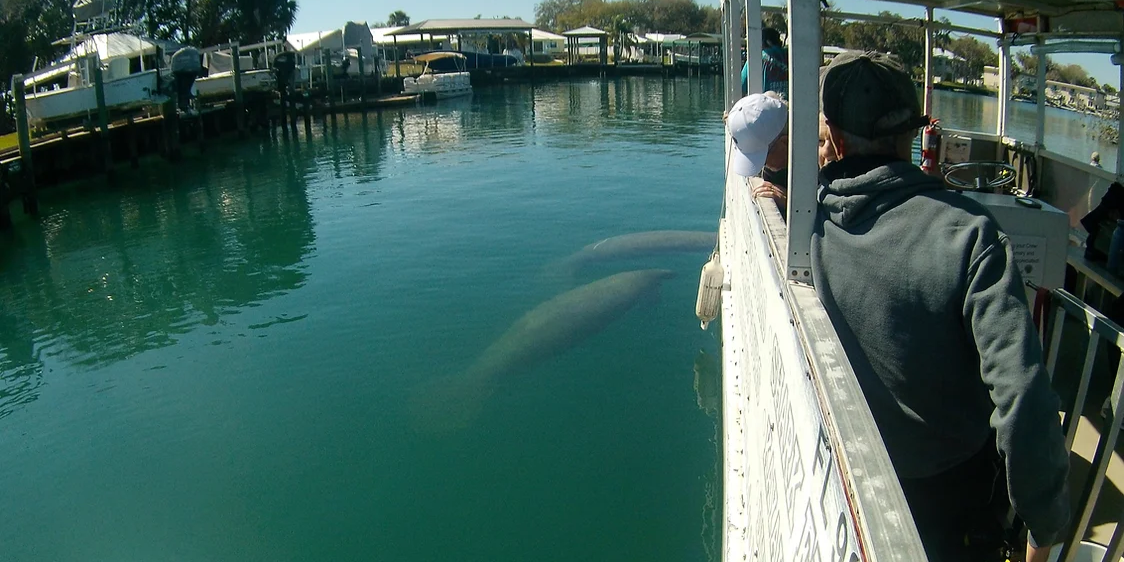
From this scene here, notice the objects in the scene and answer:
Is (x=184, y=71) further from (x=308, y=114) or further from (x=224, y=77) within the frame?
(x=308, y=114)

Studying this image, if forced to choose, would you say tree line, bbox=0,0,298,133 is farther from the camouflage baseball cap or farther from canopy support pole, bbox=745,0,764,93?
the camouflage baseball cap

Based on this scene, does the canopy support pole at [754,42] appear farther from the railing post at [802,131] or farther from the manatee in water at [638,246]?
the manatee in water at [638,246]

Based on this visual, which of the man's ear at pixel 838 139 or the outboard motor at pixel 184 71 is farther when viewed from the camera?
the outboard motor at pixel 184 71

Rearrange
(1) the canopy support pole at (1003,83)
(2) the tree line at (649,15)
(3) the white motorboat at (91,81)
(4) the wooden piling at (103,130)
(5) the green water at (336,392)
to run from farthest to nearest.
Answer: (2) the tree line at (649,15), (3) the white motorboat at (91,81), (4) the wooden piling at (103,130), (1) the canopy support pole at (1003,83), (5) the green water at (336,392)

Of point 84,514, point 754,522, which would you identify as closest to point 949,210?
point 754,522

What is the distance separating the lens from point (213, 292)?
42.3 feet

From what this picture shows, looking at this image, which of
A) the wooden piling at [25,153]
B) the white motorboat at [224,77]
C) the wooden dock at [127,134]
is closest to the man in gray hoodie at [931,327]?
the wooden dock at [127,134]

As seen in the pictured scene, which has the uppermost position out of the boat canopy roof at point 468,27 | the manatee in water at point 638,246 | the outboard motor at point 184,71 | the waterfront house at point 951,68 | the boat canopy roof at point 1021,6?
the boat canopy roof at point 468,27

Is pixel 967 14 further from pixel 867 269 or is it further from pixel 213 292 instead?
pixel 213 292

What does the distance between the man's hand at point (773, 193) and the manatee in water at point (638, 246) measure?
8761 millimetres

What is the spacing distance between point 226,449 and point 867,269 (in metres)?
6.95

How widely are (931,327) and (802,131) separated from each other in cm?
75

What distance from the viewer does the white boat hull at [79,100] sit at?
2562cm

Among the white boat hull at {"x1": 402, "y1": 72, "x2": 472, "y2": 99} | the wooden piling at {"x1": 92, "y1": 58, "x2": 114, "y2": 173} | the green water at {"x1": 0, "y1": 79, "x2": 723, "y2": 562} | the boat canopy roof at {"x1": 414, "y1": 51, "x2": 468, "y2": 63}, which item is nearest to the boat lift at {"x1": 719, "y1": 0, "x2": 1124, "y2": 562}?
the green water at {"x1": 0, "y1": 79, "x2": 723, "y2": 562}
